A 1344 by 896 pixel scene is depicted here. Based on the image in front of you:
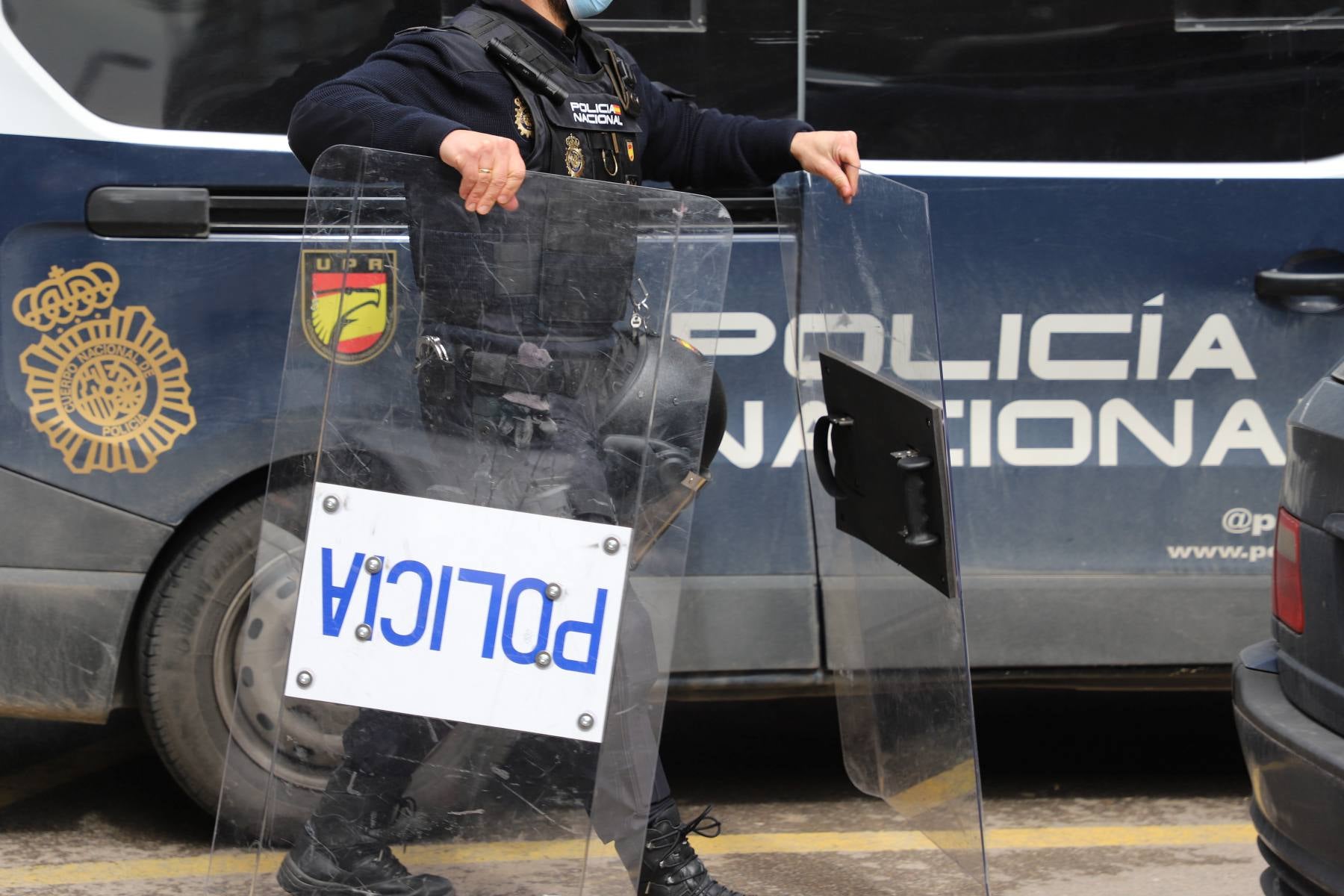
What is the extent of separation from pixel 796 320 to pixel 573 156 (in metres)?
0.60

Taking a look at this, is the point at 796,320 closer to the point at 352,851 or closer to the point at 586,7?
the point at 586,7

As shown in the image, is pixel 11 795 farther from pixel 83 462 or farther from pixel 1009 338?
pixel 1009 338

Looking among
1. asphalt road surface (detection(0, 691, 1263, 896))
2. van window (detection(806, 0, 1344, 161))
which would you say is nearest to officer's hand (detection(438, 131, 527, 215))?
asphalt road surface (detection(0, 691, 1263, 896))

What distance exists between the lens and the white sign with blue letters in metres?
2.15

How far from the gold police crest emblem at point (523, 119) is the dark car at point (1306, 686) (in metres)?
1.24

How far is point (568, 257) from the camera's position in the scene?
86.2 inches

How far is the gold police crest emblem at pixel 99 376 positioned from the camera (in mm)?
2889

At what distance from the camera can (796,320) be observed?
2879 mm

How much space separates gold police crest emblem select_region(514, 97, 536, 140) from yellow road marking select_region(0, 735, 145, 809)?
206 centimetres

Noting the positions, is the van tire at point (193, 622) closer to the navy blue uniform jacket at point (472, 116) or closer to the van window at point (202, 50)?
the van window at point (202, 50)

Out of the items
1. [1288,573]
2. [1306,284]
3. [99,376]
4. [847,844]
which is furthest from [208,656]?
[1306,284]

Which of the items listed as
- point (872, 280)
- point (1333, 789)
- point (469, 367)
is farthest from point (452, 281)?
point (1333, 789)

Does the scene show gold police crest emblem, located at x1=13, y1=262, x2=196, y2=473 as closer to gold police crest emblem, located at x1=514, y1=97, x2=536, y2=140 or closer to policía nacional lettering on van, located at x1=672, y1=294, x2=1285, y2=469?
gold police crest emblem, located at x1=514, y1=97, x2=536, y2=140

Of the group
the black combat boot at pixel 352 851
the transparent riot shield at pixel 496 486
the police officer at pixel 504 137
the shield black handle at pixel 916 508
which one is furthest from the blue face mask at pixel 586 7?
the black combat boot at pixel 352 851
